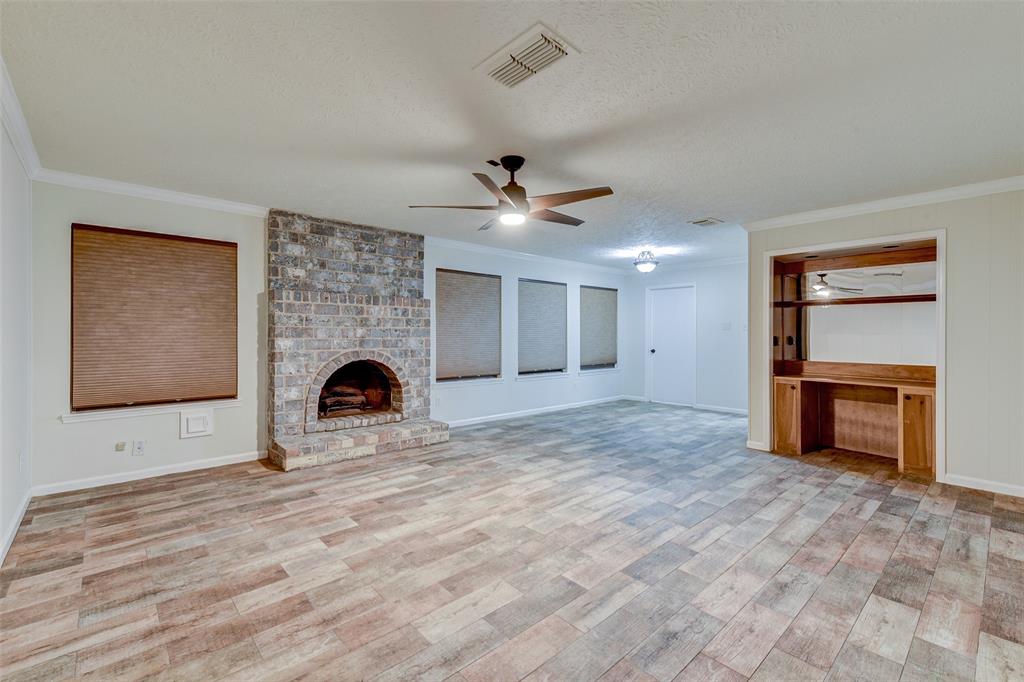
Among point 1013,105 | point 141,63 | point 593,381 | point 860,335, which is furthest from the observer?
point 593,381

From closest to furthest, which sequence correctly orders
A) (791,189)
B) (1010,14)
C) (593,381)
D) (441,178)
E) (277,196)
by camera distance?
(1010,14)
(441,178)
(791,189)
(277,196)
(593,381)

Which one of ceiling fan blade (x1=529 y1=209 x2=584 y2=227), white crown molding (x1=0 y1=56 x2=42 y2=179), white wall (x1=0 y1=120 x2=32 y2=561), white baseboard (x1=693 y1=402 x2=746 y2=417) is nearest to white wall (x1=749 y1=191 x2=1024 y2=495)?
ceiling fan blade (x1=529 y1=209 x2=584 y2=227)

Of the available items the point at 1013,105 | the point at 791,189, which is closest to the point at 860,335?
the point at 791,189

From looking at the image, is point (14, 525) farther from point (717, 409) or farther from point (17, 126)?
point (717, 409)

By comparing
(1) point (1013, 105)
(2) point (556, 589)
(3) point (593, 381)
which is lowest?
(2) point (556, 589)

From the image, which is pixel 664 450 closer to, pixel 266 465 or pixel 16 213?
pixel 266 465

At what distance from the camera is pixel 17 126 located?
283cm

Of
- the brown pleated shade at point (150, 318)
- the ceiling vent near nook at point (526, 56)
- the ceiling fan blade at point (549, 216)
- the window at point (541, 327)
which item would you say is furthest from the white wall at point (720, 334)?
the brown pleated shade at point (150, 318)

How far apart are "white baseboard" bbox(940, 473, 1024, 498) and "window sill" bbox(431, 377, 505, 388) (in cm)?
505

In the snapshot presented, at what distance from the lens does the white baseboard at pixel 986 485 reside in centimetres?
378

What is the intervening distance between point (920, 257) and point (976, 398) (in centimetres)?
147

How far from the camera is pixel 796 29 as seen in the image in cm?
196

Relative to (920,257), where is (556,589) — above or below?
below

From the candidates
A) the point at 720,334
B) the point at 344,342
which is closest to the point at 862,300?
the point at 720,334
